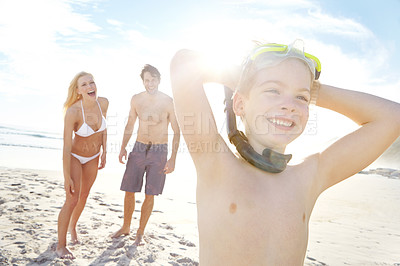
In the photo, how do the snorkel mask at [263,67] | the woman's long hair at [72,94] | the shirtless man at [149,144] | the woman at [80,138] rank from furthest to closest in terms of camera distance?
the shirtless man at [149,144]
the woman's long hair at [72,94]
the woman at [80,138]
the snorkel mask at [263,67]

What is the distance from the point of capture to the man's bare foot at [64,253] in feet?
13.4

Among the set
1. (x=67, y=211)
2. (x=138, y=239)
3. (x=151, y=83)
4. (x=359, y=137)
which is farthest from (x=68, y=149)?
(x=359, y=137)

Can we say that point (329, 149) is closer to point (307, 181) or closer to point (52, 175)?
point (307, 181)

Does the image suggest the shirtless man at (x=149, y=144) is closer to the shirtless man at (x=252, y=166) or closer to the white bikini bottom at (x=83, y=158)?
the white bikini bottom at (x=83, y=158)

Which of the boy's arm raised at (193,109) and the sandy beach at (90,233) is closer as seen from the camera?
the boy's arm raised at (193,109)

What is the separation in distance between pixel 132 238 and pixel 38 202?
102 inches

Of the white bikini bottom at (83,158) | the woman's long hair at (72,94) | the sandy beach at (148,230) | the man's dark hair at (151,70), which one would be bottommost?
the sandy beach at (148,230)

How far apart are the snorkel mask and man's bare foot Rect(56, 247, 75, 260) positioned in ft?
11.2

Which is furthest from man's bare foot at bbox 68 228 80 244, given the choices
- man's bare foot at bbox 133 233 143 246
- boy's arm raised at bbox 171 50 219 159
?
boy's arm raised at bbox 171 50 219 159

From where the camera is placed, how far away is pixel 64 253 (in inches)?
162

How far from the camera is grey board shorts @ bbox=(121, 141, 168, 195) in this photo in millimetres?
5270

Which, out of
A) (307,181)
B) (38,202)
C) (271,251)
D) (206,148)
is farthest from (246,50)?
(38,202)

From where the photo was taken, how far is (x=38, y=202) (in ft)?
20.8

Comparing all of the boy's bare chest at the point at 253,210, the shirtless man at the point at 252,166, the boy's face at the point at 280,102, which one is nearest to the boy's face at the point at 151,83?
the shirtless man at the point at 252,166
